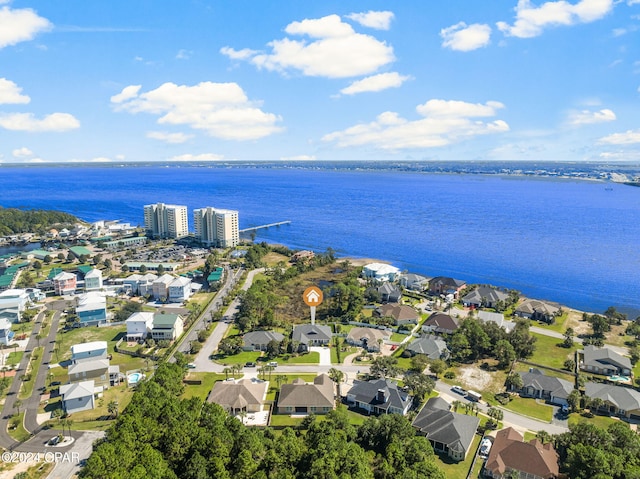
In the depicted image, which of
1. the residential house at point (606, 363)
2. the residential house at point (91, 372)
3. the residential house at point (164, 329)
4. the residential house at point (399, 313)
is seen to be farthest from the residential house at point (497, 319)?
the residential house at point (91, 372)

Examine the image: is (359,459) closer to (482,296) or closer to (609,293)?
(482,296)

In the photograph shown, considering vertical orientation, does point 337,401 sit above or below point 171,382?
below

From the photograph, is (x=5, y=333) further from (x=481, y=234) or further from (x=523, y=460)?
(x=481, y=234)

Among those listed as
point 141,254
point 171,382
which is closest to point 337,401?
point 171,382

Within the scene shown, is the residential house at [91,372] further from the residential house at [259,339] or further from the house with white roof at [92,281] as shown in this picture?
the house with white roof at [92,281]

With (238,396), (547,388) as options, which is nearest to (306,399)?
(238,396)

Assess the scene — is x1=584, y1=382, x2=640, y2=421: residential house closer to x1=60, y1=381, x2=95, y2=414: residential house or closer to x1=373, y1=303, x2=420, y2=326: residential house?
x1=373, y1=303, x2=420, y2=326: residential house

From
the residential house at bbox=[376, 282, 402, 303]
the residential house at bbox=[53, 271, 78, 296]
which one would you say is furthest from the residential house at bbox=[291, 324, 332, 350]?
the residential house at bbox=[53, 271, 78, 296]
